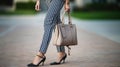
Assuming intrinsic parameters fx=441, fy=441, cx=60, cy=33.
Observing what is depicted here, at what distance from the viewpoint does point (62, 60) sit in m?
7.57

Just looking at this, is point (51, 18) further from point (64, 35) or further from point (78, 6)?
point (78, 6)

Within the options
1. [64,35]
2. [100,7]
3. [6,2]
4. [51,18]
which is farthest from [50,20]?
[6,2]

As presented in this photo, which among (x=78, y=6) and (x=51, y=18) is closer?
(x=51, y=18)

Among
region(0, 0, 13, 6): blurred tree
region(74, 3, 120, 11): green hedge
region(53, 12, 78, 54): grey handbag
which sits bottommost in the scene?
region(74, 3, 120, 11): green hedge

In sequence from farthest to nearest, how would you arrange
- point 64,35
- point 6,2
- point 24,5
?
1. point 6,2
2. point 24,5
3. point 64,35

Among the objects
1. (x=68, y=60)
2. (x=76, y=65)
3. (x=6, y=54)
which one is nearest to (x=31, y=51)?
(x=6, y=54)

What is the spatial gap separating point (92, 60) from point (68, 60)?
0.43m

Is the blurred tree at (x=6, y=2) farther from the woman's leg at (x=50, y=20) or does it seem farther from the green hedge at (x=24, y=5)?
the woman's leg at (x=50, y=20)

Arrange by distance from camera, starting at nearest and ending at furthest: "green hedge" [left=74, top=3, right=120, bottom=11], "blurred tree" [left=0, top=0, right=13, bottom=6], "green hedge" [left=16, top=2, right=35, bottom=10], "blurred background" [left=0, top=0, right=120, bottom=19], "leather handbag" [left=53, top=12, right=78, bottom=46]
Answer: "leather handbag" [left=53, top=12, right=78, bottom=46]
"green hedge" [left=74, top=3, right=120, bottom=11]
"blurred background" [left=0, top=0, right=120, bottom=19]
"green hedge" [left=16, top=2, right=35, bottom=10]
"blurred tree" [left=0, top=0, right=13, bottom=6]

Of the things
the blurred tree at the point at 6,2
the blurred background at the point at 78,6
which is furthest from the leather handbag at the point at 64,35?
the blurred tree at the point at 6,2

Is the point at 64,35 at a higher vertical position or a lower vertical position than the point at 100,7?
higher

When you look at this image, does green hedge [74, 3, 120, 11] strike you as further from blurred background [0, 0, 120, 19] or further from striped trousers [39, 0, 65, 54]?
striped trousers [39, 0, 65, 54]

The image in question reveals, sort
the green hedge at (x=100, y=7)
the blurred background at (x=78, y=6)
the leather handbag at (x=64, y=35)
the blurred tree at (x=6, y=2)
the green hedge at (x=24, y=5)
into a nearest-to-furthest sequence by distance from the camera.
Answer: the leather handbag at (x=64, y=35), the green hedge at (x=100, y=7), the blurred background at (x=78, y=6), the green hedge at (x=24, y=5), the blurred tree at (x=6, y=2)

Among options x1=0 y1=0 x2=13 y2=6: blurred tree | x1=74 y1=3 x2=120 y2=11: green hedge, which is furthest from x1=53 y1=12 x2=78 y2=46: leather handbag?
x1=0 y1=0 x2=13 y2=6: blurred tree
